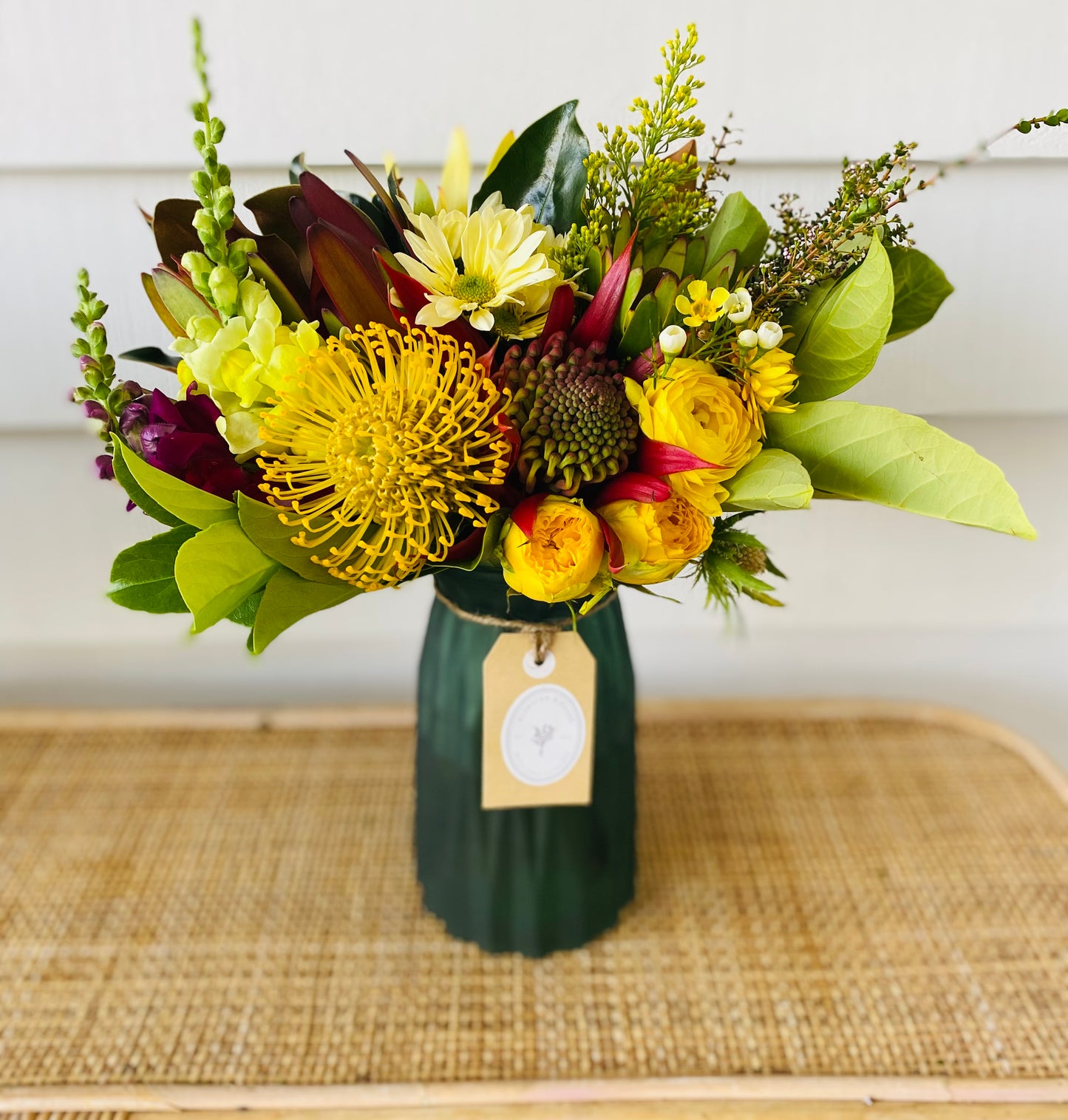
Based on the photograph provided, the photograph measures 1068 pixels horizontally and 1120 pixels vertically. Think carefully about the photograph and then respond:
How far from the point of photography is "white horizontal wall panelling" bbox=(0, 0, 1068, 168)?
714 mm

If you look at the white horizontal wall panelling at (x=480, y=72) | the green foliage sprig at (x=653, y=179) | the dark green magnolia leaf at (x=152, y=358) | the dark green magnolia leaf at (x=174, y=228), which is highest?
the white horizontal wall panelling at (x=480, y=72)

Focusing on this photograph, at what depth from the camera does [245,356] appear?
1.53ft

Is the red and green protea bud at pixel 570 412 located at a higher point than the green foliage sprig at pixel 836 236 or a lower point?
lower

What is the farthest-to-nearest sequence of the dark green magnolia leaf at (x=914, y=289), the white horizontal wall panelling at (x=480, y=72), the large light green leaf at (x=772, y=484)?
the white horizontal wall panelling at (x=480, y=72), the dark green magnolia leaf at (x=914, y=289), the large light green leaf at (x=772, y=484)

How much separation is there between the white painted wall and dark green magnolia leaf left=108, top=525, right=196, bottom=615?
1.10 ft

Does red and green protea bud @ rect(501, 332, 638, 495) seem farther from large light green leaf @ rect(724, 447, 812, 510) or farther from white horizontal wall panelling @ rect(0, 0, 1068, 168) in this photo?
white horizontal wall panelling @ rect(0, 0, 1068, 168)

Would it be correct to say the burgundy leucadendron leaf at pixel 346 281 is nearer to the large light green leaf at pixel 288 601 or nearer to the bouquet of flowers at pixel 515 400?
the bouquet of flowers at pixel 515 400

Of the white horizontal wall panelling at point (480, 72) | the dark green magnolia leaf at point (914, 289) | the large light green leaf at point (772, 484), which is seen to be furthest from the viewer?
the white horizontal wall panelling at point (480, 72)

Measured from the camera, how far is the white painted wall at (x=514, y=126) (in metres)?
0.72

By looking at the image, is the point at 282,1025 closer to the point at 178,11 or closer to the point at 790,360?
the point at 790,360

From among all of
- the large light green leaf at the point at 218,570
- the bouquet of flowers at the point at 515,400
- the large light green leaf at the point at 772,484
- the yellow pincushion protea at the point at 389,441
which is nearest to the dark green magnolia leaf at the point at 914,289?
the bouquet of flowers at the point at 515,400

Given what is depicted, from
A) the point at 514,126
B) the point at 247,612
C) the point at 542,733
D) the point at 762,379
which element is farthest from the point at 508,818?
the point at 514,126

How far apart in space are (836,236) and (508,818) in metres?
0.41

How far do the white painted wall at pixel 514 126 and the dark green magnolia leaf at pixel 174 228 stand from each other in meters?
0.24
